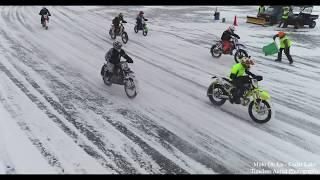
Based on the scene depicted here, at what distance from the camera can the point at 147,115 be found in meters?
11.6

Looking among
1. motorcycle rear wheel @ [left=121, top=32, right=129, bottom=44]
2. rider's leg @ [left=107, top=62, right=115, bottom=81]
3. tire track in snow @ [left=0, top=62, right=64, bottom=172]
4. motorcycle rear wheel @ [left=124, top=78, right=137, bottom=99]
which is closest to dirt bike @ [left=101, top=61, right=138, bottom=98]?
motorcycle rear wheel @ [left=124, top=78, right=137, bottom=99]

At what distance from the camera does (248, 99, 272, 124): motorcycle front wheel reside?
440 inches

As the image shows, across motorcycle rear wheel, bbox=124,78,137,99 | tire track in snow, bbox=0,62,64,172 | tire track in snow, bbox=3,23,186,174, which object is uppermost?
motorcycle rear wheel, bbox=124,78,137,99

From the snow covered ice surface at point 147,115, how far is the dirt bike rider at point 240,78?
57 centimetres

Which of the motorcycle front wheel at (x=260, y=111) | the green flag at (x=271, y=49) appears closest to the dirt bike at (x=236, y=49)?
the green flag at (x=271, y=49)

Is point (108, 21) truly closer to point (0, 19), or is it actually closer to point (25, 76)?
point (0, 19)

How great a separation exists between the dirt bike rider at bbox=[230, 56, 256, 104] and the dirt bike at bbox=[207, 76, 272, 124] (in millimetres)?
111

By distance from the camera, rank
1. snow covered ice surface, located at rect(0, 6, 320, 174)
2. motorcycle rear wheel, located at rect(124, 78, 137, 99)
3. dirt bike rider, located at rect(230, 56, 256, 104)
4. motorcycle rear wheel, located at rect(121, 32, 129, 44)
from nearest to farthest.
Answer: snow covered ice surface, located at rect(0, 6, 320, 174) → dirt bike rider, located at rect(230, 56, 256, 104) → motorcycle rear wheel, located at rect(124, 78, 137, 99) → motorcycle rear wheel, located at rect(121, 32, 129, 44)

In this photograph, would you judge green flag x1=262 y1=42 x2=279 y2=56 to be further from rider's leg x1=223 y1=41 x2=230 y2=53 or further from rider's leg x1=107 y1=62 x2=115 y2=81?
rider's leg x1=107 y1=62 x2=115 y2=81

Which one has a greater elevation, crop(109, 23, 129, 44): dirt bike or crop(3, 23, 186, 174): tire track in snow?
crop(109, 23, 129, 44): dirt bike

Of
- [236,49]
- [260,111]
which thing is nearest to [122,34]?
[236,49]

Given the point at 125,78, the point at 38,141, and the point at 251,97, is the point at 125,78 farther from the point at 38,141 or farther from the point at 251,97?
the point at 38,141

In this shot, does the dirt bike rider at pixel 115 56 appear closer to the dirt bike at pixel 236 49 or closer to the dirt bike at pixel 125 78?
the dirt bike at pixel 125 78

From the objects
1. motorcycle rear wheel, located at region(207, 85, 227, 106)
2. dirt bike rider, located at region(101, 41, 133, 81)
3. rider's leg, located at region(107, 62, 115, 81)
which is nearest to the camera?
motorcycle rear wheel, located at region(207, 85, 227, 106)
